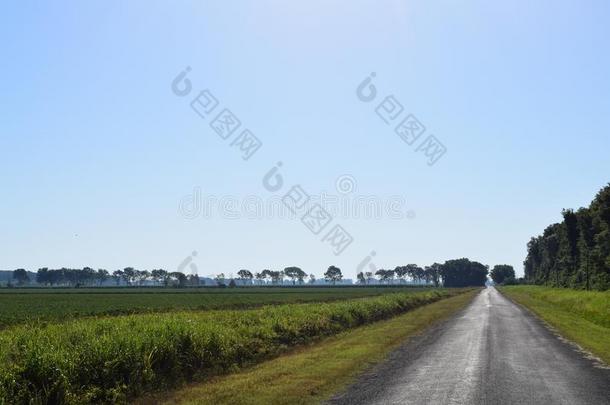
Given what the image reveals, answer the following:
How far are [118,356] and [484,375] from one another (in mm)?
10810

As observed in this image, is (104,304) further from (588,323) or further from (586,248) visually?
(586,248)

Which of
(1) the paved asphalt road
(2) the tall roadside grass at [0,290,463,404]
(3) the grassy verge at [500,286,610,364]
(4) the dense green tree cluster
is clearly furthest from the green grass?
(4) the dense green tree cluster

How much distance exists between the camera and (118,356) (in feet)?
53.8

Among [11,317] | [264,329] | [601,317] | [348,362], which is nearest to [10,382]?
[348,362]

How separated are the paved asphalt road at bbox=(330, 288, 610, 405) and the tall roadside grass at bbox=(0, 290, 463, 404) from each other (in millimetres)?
6132

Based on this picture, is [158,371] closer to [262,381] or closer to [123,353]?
[123,353]

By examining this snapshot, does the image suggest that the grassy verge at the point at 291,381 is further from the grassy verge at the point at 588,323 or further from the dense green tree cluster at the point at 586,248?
the dense green tree cluster at the point at 586,248

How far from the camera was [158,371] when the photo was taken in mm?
18062

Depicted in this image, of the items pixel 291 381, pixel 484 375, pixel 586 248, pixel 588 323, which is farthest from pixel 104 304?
pixel 484 375

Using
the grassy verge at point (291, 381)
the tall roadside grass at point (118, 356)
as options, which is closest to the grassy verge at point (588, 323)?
the grassy verge at point (291, 381)

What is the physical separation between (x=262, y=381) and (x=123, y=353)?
4.21 m

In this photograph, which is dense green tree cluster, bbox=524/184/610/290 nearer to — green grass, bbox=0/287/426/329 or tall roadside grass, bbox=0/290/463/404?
green grass, bbox=0/287/426/329

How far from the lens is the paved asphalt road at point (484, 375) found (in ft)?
44.8

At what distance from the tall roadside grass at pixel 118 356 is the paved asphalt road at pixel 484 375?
20.1 ft
